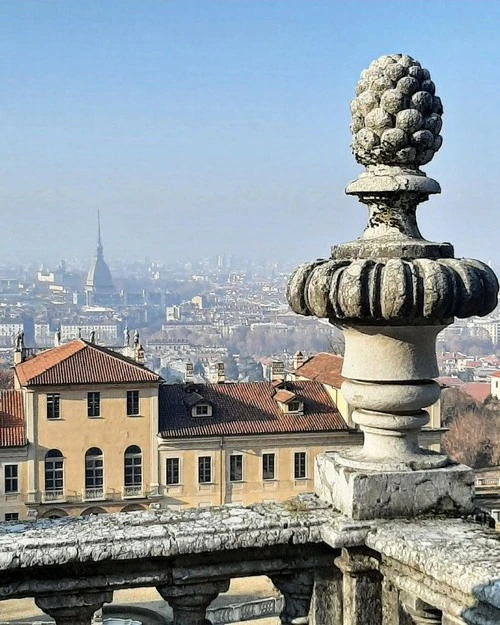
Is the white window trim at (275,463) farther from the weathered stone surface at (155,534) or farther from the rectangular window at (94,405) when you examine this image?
the weathered stone surface at (155,534)

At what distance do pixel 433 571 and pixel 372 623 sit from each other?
730 millimetres

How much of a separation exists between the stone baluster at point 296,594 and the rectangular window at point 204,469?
117 feet

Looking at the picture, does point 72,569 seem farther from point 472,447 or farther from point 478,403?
point 478,403

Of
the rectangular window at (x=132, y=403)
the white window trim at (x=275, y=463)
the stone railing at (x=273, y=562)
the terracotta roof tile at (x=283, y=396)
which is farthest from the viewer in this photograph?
the terracotta roof tile at (x=283, y=396)

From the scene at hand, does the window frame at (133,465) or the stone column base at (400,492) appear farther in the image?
the window frame at (133,465)

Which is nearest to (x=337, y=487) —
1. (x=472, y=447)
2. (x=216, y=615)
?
(x=216, y=615)

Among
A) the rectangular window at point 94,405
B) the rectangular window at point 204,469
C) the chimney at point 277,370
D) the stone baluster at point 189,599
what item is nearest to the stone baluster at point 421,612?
the stone baluster at point 189,599

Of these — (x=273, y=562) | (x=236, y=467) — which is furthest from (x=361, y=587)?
(x=236, y=467)

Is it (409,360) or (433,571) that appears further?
(409,360)

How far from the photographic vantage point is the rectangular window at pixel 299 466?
134 ft

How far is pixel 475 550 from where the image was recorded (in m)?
3.95

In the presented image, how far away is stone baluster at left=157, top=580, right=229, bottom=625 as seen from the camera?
167 inches

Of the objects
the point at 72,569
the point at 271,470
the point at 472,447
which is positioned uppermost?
the point at 72,569

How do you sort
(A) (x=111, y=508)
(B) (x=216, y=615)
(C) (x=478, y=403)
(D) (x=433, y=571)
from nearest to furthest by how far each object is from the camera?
(D) (x=433, y=571) → (B) (x=216, y=615) → (A) (x=111, y=508) → (C) (x=478, y=403)
